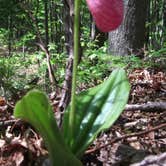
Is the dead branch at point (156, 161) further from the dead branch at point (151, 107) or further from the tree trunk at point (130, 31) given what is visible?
the tree trunk at point (130, 31)

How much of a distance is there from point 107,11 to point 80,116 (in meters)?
0.40

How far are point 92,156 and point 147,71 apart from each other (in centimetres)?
134

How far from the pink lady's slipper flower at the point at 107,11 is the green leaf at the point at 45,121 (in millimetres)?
282

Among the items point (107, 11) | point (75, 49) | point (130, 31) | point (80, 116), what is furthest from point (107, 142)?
point (130, 31)

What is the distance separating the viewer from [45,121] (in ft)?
3.40

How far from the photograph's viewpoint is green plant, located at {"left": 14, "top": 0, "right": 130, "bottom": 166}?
102 centimetres

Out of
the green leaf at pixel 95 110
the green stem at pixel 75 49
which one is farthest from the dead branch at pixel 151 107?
the green stem at pixel 75 49

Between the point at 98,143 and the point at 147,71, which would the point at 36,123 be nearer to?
the point at 98,143

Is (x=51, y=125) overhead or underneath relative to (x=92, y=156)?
overhead

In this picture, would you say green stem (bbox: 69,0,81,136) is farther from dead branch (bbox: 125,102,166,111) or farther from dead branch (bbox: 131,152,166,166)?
dead branch (bbox: 125,102,166,111)

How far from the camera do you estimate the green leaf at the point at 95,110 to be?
3.70ft

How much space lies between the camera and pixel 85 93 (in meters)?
1.24

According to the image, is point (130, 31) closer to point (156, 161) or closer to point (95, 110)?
point (95, 110)

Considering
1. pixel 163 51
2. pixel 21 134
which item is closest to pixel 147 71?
pixel 163 51
